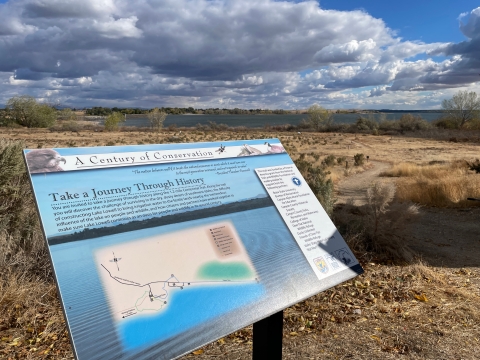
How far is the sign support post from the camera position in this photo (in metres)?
2.35

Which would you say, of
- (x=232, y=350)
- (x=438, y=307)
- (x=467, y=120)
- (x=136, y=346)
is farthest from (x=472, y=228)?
(x=467, y=120)

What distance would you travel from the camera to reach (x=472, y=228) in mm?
8352

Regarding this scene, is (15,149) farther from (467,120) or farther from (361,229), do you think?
(467,120)

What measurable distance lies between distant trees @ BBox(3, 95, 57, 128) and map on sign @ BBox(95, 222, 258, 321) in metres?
62.4

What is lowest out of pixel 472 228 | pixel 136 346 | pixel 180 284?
pixel 472 228

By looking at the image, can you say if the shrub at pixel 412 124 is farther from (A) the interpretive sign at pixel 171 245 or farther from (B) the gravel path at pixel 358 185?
(A) the interpretive sign at pixel 171 245

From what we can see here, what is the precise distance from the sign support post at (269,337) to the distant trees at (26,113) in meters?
62.5

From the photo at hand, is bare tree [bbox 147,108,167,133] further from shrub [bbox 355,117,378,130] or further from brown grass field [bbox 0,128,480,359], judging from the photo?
brown grass field [bbox 0,128,480,359]

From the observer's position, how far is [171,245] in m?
2.06

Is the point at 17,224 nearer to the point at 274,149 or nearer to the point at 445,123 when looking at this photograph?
the point at 274,149

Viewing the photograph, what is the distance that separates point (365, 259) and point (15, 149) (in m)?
5.36

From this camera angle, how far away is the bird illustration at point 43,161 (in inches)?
79.2

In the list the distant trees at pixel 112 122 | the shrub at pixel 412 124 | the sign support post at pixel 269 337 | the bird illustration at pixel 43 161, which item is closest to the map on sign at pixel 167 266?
the sign support post at pixel 269 337

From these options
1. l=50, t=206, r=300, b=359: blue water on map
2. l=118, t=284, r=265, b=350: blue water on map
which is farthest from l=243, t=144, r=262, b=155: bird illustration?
l=118, t=284, r=265, b=350: blue water on map
